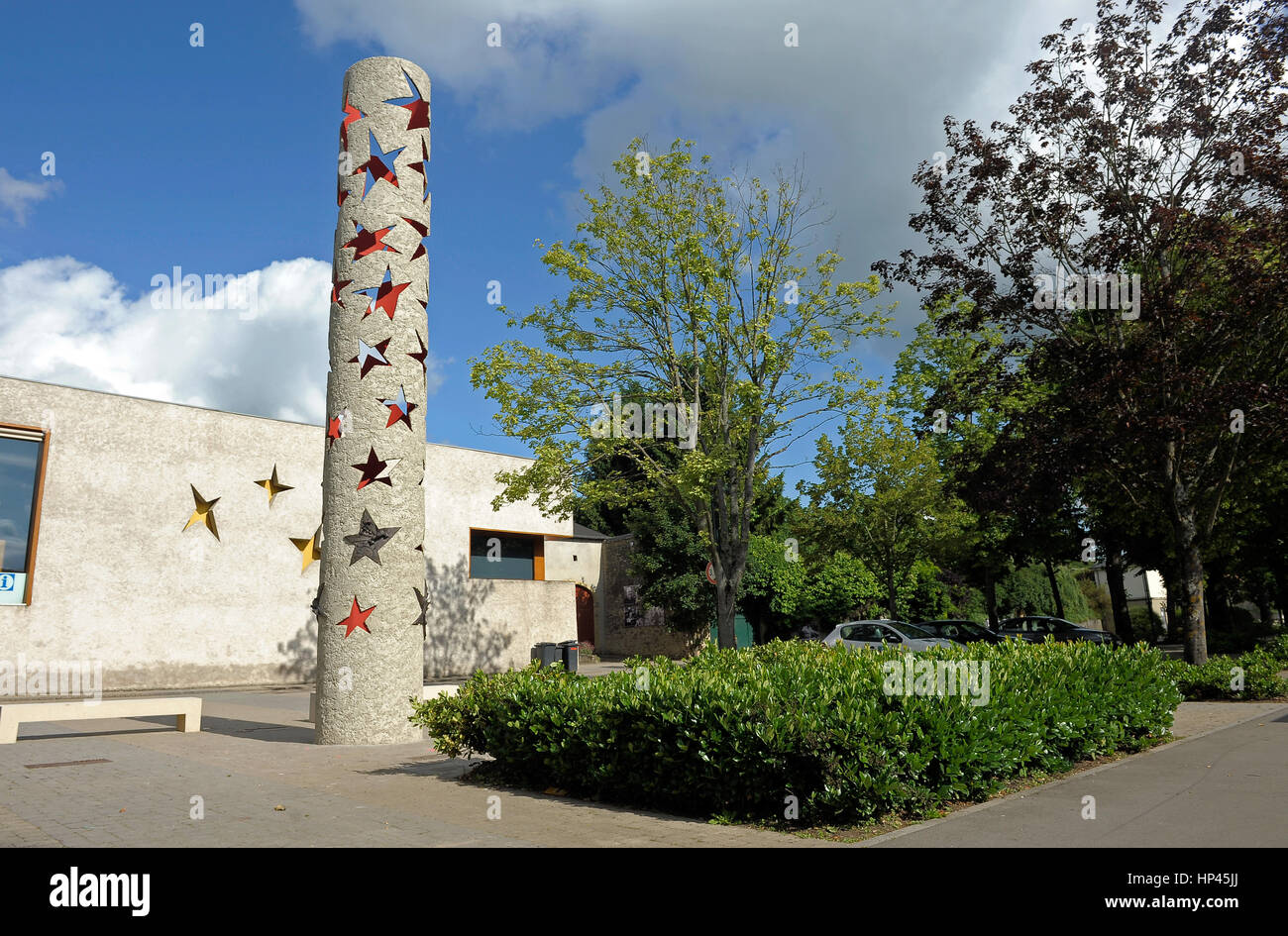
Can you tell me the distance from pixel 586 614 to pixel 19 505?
22428 mm

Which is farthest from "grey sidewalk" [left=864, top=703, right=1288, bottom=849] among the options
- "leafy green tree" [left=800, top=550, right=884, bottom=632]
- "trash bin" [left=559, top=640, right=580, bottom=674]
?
"leafy green tree" [left=800, top=550, right=884, bottom=632]

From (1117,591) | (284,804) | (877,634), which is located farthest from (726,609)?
(1117,591)

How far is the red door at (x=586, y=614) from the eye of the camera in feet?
126

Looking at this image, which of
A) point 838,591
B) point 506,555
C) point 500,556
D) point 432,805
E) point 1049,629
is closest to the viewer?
point 432,805

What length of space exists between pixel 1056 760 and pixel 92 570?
21.0 metres

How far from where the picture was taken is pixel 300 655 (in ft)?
80.5

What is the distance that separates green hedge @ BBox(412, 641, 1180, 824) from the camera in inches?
258

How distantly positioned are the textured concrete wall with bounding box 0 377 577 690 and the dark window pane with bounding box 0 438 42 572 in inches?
14.4

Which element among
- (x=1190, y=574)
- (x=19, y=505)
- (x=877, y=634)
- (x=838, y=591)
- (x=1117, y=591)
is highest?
(x=19, y=505)

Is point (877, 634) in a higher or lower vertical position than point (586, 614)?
higher

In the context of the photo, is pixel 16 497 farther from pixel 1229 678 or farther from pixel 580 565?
pixel 1229 678

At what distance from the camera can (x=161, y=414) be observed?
22469 mm

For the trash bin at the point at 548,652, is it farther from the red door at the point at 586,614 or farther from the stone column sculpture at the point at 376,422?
the red door at the point at 586,614

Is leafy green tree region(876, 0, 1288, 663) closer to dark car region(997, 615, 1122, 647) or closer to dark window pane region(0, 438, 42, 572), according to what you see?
dark car region(997, 615, 1122, 647)
